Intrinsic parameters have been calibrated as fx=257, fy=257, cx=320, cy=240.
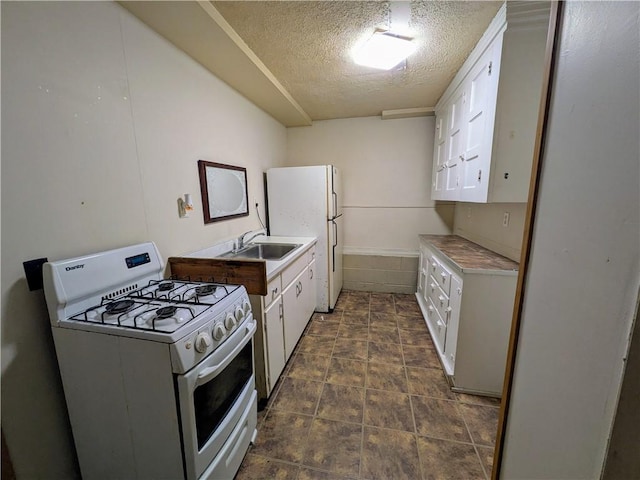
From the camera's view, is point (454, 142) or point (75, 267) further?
point (454, 142)

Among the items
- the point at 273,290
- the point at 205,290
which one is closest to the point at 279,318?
the point at 273,290

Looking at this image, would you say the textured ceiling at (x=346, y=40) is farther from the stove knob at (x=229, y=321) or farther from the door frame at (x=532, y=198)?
the stove knob at (x=229, y=321)

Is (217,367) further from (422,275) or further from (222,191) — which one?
(422,275)

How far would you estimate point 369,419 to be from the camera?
64.6 inches

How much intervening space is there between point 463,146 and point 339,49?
1.26 metres

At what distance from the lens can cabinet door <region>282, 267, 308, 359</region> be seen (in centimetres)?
204

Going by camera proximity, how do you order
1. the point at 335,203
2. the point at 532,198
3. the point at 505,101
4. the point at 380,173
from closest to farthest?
1. the point at 532,198
2. the point at 505,101
3. the point at 335,203
4. the point at 380,173

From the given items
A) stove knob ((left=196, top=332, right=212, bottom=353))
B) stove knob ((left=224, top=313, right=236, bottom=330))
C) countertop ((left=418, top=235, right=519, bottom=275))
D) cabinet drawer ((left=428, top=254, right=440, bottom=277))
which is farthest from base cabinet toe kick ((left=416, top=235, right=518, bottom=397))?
stove knob ((left=196, top=332, right=212, bottom=353))

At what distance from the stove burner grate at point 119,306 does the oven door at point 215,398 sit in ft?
1.32

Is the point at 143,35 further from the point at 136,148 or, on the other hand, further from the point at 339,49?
the point at 339,49

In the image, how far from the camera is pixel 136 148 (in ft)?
4.68

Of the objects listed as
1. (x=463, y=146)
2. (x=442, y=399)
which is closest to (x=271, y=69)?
(x=463, y=146)

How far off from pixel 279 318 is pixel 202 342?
0.94 meters

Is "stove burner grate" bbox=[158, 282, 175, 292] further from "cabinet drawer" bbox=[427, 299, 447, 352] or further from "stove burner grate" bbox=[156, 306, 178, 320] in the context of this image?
"cabinet drawer" bbox=[427, 299, 447, 352]
